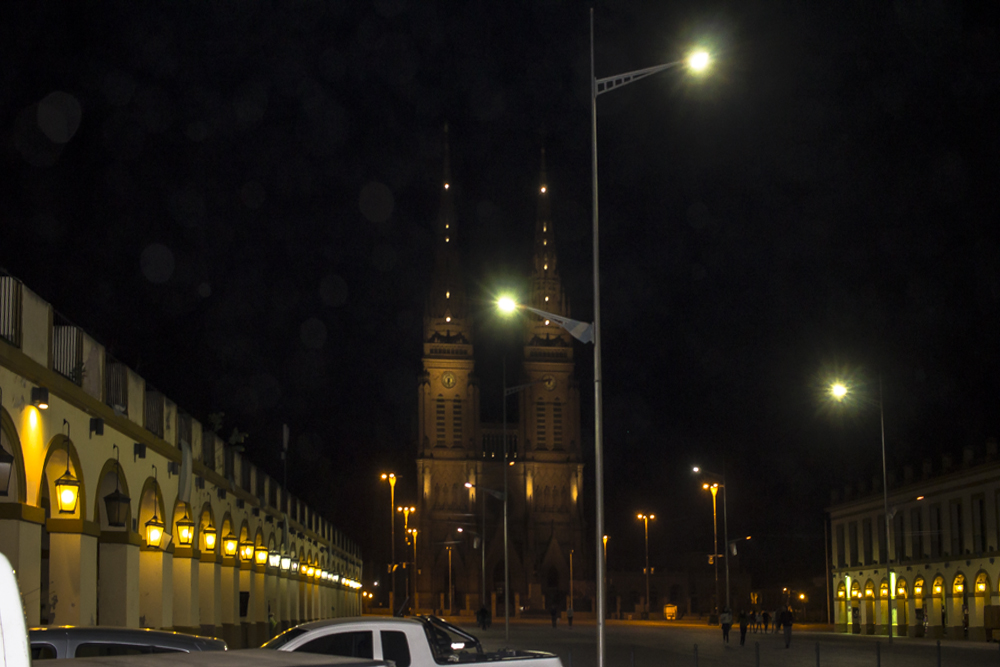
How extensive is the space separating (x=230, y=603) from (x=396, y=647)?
1817cm

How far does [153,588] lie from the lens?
20609 millimetres

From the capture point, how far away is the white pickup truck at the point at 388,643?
11477 mm

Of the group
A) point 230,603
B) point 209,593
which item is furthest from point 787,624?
point 209,593

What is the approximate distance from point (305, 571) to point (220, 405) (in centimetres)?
1598

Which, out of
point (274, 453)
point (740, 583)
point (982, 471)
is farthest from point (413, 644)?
point (740, 583)

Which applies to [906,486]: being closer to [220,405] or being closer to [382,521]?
[220,405]

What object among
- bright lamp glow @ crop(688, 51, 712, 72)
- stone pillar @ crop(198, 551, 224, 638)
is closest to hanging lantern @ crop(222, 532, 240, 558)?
stone pillar @ crop(198, 551, 224, 638)

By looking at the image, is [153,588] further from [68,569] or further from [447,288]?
[447,288]

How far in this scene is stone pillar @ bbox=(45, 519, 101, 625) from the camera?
15914mm

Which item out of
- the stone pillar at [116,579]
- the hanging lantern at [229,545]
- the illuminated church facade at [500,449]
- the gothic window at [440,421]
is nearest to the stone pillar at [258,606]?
the hanging lantern at [229,545]

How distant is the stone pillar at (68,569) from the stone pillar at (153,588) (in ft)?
13.9

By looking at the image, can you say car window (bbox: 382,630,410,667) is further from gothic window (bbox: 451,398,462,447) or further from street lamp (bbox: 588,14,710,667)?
gothic window (bbox: 451,398,462,447)

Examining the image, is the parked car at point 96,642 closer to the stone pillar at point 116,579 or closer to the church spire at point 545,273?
the stone pillar at point 116,579

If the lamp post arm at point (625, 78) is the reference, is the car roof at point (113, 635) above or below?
below
